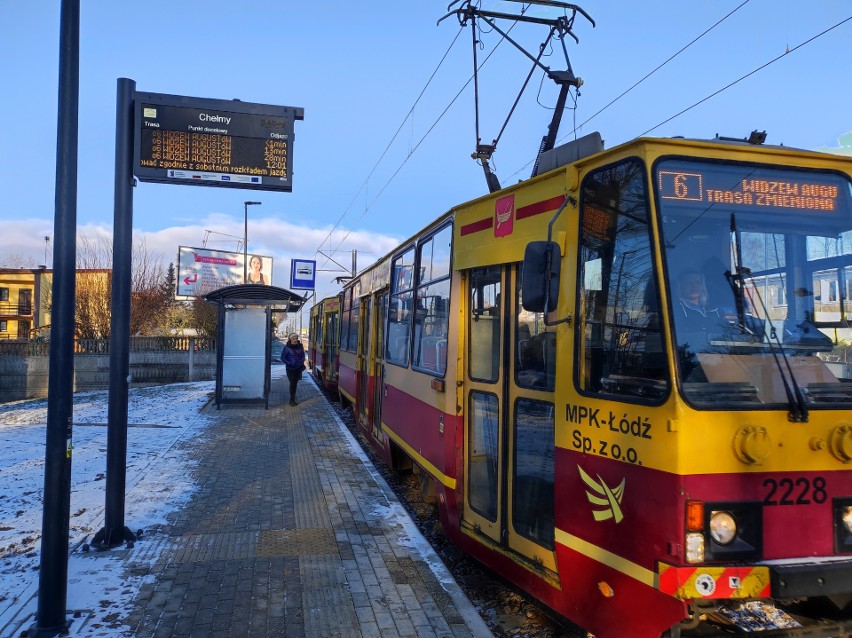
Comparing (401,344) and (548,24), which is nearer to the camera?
(401,344)

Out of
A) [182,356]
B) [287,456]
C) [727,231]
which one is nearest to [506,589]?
[727,231]

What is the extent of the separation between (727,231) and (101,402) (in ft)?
52.7

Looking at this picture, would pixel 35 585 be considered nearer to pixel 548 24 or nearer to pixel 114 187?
pixel 114 187

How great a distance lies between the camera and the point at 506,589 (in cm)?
498

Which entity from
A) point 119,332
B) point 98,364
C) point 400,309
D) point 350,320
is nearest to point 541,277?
point 119,332

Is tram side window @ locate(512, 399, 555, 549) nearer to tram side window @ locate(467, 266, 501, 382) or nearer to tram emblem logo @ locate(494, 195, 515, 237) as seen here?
tram side window @ locate(467, 266, 501, 382)

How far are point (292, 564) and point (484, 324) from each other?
95.0 inches

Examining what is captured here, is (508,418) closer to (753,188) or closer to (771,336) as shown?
(771,336)

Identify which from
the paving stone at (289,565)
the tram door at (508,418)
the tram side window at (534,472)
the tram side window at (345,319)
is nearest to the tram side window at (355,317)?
the tram side window at (345,319)

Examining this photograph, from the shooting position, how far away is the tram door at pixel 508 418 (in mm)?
4184

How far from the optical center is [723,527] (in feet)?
9.77

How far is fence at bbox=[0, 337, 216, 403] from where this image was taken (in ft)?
74.9

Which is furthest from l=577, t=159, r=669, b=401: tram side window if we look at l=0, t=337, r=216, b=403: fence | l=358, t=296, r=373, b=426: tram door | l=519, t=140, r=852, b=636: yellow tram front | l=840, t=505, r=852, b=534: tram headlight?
l=0, t=337, r=216, b=403: fence

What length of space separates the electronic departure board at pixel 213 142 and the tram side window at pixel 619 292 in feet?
12.0
